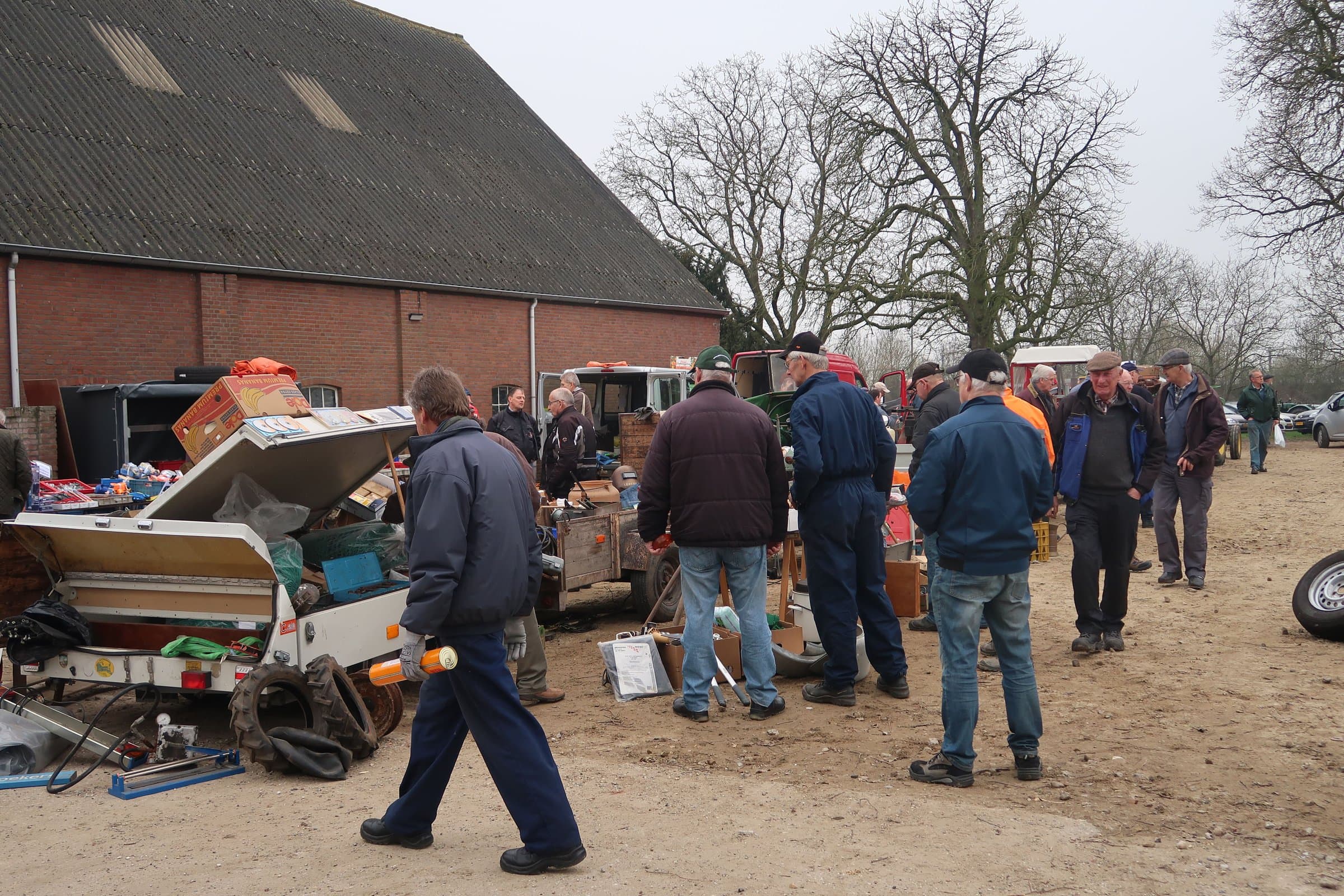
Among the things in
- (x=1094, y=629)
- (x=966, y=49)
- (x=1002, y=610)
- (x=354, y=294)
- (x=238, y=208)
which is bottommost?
(x=1094, y=629)

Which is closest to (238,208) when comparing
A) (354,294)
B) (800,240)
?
(354,294)

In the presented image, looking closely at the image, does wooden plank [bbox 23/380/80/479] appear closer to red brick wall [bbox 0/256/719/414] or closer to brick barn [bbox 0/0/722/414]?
red brick wall [bbox 0/256/719/414]

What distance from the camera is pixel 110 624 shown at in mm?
5973

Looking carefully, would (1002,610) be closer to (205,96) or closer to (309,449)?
(309,449)

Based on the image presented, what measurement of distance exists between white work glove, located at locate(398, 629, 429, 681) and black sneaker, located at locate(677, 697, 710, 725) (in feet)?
8.02

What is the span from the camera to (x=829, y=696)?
243 inches

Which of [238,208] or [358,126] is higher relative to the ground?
[358,126]

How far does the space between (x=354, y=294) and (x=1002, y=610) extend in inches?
666

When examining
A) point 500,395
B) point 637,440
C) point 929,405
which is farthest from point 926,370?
point 500,395

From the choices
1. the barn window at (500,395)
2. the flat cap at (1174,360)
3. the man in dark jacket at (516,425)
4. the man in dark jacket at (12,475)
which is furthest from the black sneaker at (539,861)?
the barn window at (500,395)

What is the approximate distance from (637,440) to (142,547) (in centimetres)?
545

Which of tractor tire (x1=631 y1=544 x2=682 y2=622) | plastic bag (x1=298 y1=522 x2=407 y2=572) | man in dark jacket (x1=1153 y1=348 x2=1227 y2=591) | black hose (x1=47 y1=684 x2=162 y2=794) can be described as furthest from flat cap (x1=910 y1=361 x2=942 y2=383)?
black hose (x1=47 y1=684 x2=162 y2=794)

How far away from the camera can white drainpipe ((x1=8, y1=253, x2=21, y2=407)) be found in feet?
49.1

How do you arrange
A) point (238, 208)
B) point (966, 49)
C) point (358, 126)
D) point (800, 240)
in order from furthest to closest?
point (800, 240) → point (966, 49) → point (358, 126) → point (238, 208)
